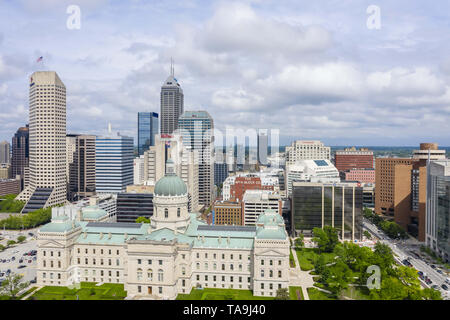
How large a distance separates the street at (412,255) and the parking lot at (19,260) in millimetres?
97557

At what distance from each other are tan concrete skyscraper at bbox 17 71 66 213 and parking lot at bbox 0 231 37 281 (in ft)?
158

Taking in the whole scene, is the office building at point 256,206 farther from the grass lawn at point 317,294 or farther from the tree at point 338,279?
the grass lawn at point 317,294

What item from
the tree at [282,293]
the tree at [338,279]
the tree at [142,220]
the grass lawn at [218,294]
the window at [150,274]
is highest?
the tree at [142,220]

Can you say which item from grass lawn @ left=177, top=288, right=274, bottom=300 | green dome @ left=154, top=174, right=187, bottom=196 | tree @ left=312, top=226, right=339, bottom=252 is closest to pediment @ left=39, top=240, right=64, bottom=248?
green dome @ left=154, top=174, right=187, bottom=196

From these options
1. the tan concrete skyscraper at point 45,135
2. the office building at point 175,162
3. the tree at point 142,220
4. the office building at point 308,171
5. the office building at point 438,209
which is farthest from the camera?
the office building at point 308,171

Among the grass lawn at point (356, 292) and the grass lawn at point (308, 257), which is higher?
the grass lawn at point (356, 292)

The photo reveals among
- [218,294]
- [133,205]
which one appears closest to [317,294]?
[218,294]

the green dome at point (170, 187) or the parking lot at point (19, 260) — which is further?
the parking lot at point (19, 260)

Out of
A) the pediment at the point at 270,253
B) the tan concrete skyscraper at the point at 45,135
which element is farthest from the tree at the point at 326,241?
the tan concrete skyscraper at the point at 45,135

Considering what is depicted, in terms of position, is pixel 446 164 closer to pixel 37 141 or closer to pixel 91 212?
pixel 91 212

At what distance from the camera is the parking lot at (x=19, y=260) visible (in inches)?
3420

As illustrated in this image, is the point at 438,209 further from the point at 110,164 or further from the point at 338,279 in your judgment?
the point at 110,164

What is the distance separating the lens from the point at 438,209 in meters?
101

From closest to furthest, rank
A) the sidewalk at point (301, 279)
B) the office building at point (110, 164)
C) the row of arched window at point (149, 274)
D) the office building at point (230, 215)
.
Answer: the row of arched window at point (149, 274), the sidewalk at point (301, 279), the office building at point (230, 215), the office building at point (110, 164)
